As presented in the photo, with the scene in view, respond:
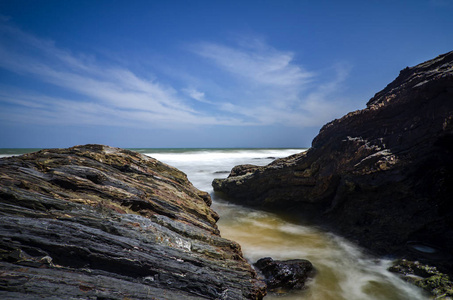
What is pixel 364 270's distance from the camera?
6062mm

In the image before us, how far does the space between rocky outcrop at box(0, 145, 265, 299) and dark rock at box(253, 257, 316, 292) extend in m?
0.98

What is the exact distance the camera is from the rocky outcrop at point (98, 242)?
2.89 metres

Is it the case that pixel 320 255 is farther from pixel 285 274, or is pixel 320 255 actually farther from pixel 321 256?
pixel 285 274

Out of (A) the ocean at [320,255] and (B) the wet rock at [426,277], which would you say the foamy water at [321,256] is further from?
(B) the wet rock at [426,277]

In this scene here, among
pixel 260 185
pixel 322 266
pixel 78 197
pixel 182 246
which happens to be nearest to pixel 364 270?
pixel 322 266

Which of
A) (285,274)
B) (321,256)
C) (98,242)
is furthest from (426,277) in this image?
(98,242)

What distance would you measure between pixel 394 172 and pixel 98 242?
341 inches

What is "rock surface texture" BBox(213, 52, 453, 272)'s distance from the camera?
6496 millimetres

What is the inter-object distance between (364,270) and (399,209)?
2.57 m

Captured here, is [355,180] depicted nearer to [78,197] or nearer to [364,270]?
[364,270]

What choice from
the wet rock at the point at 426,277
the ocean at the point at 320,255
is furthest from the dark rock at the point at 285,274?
the wet rock at the point at 426,277

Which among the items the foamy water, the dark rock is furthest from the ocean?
the dark rock

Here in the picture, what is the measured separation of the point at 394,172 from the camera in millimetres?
7234

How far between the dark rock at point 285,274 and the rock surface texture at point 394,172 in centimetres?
292
